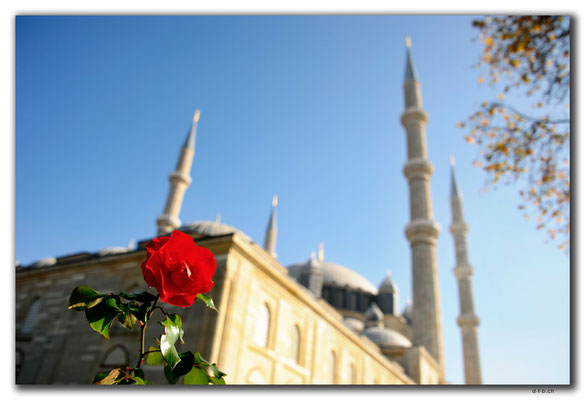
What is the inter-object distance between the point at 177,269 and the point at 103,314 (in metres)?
0.26

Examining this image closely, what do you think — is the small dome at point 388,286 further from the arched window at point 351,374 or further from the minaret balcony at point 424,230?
the arched window at point 351,374

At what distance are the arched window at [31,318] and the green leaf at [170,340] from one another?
997 centimetres

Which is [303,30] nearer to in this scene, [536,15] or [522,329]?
[536,15]

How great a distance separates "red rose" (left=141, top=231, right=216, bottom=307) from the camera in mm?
1496

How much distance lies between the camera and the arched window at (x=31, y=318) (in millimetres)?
9891

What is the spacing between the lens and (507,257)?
21.4ft

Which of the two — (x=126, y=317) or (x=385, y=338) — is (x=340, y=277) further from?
(x=126, y=317)

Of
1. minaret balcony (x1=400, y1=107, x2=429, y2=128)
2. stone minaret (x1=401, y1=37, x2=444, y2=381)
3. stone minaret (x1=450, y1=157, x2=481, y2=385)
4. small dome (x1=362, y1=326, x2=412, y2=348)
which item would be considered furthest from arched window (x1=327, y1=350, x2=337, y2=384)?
minaret balcony (x1=400, y1=107, x2=429, y2=128)

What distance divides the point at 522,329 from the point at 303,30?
4.80 meters

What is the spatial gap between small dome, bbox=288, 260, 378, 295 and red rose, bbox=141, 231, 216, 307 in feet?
81.8

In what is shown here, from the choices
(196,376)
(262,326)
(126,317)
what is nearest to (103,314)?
(126,317)

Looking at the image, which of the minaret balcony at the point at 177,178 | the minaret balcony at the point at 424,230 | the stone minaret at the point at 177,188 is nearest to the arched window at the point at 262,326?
the stone minaret at the point at 177,188

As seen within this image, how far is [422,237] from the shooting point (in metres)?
19.9

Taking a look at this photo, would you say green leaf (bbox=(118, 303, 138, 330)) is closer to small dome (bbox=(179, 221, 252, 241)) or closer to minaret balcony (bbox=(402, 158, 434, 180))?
small dome (bbox=(179, 221, 252, 241))
